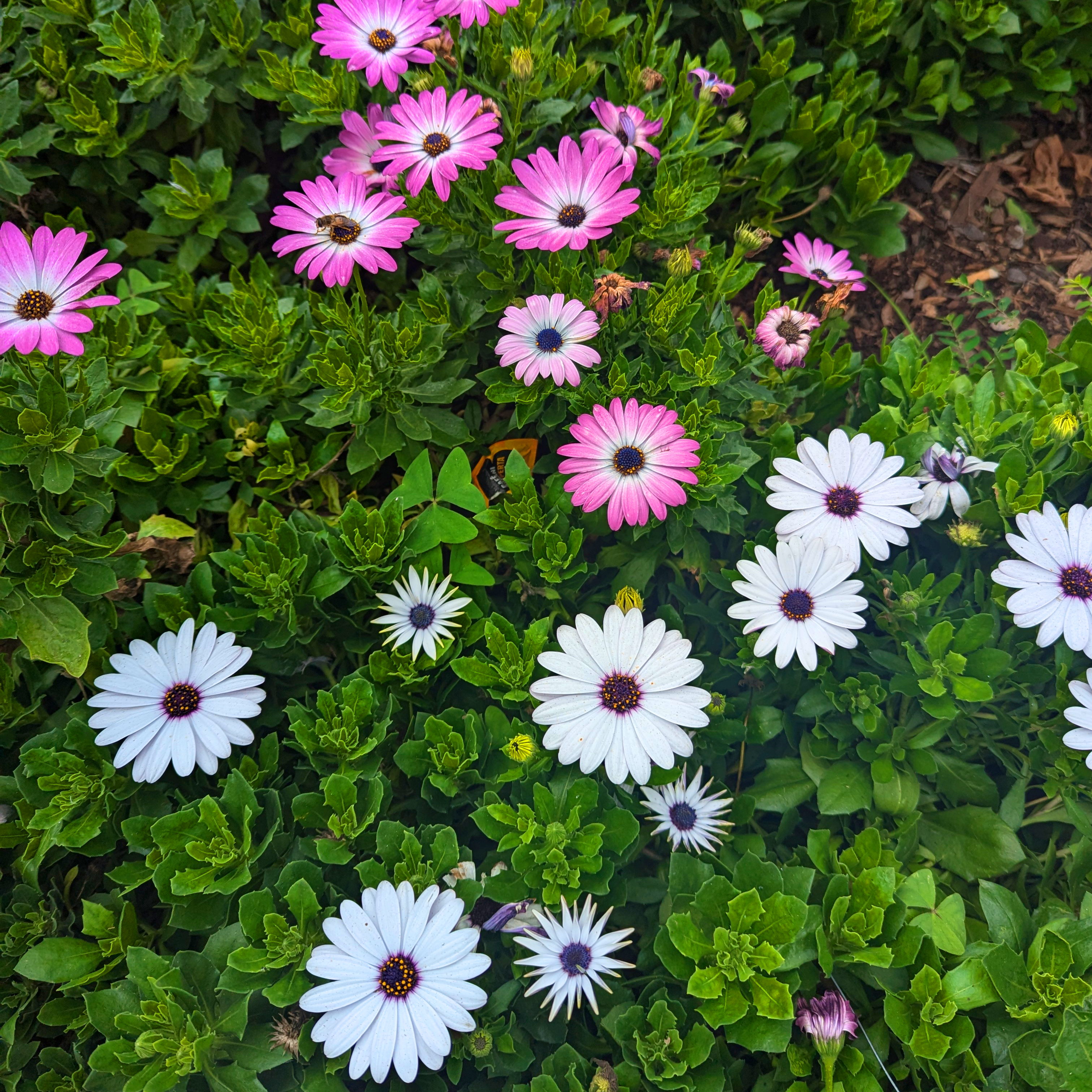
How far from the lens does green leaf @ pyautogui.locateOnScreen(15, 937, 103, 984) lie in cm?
182

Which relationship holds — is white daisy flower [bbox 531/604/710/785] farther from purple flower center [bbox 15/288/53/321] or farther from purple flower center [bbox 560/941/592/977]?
purple flower center [bbox 15/288/53/321]

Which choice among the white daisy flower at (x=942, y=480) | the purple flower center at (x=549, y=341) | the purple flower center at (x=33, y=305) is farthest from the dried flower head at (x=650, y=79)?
the purple flower center at (x=33, y=305)

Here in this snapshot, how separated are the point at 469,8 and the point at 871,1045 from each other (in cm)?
243

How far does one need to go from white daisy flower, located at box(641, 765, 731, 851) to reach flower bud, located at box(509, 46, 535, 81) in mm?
1726

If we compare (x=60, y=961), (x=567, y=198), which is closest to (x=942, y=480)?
(x=567, y=198)

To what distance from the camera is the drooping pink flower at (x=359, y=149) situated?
2.30 meters

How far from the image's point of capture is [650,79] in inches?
94.9

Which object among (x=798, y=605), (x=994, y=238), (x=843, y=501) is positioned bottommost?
(x=798, y=605)

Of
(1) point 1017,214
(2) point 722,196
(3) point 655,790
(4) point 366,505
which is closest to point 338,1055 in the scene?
(3) point 655,790

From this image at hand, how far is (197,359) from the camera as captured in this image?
239 centimetres

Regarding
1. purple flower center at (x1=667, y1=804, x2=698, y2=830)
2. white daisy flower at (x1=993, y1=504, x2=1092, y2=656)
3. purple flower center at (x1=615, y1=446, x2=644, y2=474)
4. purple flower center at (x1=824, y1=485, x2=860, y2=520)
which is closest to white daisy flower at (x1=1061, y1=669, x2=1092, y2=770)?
white daisy flower at (x1=993, y1=504, x2=1092, y2=656)

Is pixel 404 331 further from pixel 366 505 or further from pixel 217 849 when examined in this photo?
pixel 217 849

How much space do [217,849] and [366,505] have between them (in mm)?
1107

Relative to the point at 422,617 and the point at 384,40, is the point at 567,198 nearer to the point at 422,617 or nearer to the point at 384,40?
the point at 384,40
